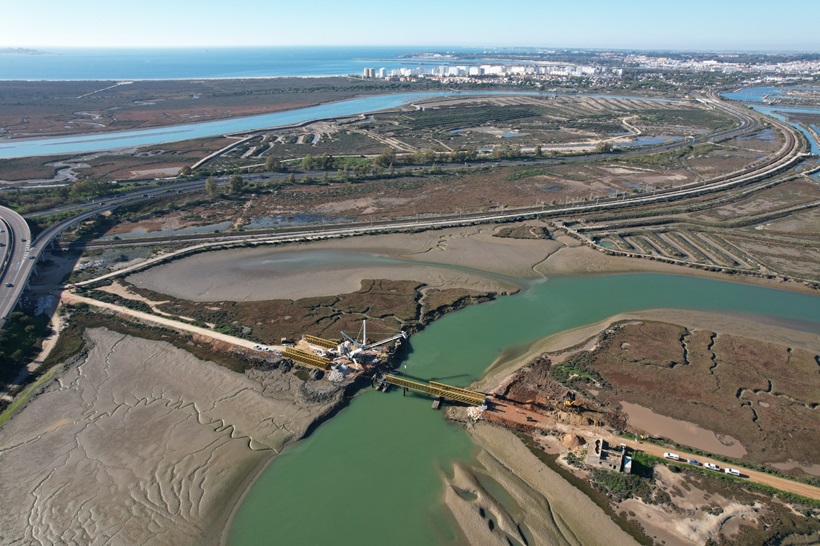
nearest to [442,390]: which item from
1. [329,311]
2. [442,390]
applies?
[442,390]

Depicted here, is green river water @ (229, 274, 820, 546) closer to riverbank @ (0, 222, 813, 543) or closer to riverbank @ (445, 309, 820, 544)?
riverbank @ (0, 222, 813, 543)

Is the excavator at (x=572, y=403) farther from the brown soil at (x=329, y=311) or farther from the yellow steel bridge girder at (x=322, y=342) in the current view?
the yellow steel bridge girder at (x=322, y=342)

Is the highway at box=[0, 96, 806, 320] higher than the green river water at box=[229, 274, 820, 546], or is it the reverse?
the highway at box=[0, 96, 806, 320]

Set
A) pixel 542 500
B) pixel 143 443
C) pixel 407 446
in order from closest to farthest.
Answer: pixel 542 500
pixel 143 443
pixel 407 446

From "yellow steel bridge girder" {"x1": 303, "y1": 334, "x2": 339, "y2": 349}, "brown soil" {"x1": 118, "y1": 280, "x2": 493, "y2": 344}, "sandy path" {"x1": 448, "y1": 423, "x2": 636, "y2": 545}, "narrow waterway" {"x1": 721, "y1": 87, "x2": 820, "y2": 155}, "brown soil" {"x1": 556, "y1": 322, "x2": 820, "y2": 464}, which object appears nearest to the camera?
"sandy path" {"x1": 448, "y1": 423, "x2": 636, "y2": 545}

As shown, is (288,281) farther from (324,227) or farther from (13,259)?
(13,259)

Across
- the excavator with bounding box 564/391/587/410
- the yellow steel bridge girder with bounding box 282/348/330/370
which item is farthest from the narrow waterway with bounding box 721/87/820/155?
the yellow steel bridge girder with bounding box 282/348/330/370
